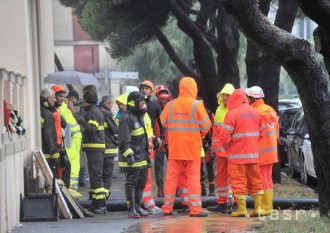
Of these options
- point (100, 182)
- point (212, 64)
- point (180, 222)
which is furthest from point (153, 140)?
point (212, 64)

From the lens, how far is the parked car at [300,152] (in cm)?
1838

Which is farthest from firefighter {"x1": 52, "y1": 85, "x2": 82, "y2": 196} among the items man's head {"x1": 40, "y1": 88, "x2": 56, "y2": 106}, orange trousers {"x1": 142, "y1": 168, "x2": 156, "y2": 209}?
orange trousers {"x1": 142, "y1": 168, "x2": 156, "y2": 209}

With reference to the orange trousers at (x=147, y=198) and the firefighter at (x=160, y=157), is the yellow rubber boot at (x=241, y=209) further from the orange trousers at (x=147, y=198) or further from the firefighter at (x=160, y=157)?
the firefighter at (x=160, y=157)

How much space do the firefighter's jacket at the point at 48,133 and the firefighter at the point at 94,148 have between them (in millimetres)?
515

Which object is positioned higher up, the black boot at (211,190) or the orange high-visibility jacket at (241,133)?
the orange high-visibility jacket at (241,133)

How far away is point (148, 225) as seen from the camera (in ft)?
37.9

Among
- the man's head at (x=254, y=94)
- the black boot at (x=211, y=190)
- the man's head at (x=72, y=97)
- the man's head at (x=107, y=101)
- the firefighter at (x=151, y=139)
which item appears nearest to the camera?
the man's head at (x=254, y=94)

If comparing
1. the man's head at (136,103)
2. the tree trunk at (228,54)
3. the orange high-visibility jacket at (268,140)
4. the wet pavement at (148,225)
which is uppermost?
the tree trunk at (228,54)

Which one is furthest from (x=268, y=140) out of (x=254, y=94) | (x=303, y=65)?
(x=303, y=65)

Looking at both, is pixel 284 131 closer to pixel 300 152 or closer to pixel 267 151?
pixel 300 152

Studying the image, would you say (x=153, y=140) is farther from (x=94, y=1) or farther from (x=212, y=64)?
(x=94, y=1)

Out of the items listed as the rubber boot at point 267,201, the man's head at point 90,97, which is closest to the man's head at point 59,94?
the man's head at point 90,97

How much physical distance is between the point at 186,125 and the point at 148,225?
1.67m

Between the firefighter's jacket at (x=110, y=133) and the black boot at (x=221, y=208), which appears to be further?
the firefighter's jacket at (x=110, y=133)
